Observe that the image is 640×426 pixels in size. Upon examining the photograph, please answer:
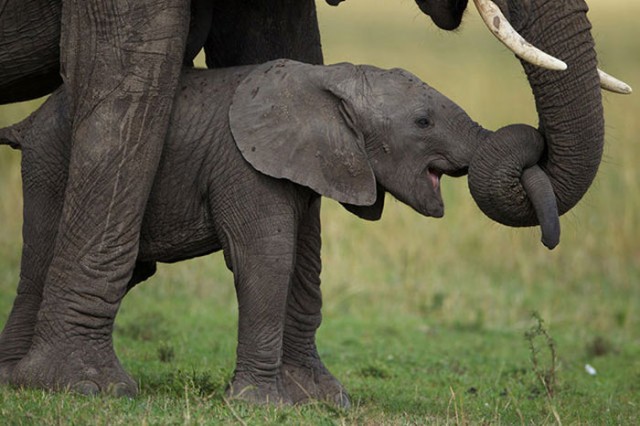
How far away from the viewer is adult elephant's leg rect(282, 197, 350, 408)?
768cm

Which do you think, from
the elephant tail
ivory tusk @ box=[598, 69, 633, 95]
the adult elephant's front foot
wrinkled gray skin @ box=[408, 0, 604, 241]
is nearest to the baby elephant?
the elephant tail

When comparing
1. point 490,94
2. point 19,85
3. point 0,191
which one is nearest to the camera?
point 19,85

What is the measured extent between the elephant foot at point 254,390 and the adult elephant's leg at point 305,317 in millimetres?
622

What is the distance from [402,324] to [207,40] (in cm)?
379

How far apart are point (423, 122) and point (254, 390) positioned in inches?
56.0

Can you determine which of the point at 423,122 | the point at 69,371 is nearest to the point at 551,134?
the point at 423,122

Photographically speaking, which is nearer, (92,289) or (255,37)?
(92,289)

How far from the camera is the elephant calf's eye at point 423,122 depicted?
6.97 meters

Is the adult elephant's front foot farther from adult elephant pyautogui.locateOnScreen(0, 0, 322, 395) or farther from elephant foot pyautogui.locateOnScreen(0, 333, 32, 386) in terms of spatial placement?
adult elephant pyautogui.locateOnScreen(0, 0, 322, 395)

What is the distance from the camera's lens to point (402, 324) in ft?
36.4

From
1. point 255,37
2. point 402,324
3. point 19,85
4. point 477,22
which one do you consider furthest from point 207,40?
point 477,22

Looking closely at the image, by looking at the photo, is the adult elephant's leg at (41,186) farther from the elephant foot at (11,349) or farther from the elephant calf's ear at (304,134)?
the elephant calf's ear at (304,134)

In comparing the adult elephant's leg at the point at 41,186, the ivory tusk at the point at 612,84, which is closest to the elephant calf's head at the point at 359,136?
the ivory tusk at the point at 612,84

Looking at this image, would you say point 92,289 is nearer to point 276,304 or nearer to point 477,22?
point 276,304
